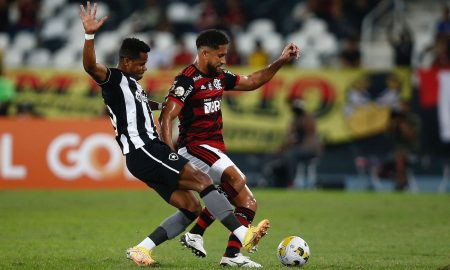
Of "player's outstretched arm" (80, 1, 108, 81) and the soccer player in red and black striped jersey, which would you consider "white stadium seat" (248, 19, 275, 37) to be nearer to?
the soccer player in red and black striped jersey

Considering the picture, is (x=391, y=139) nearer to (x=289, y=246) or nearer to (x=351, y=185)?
(x=351, y=185)

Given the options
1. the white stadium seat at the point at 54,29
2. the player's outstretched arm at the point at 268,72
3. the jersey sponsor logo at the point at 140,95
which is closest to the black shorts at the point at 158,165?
the jersey sponsor logo at the point at 140,95

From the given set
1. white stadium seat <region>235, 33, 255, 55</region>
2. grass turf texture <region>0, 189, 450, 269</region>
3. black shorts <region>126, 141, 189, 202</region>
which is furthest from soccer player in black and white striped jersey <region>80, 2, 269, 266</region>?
white stadium seat <region>235, 33, 255, 55</region>

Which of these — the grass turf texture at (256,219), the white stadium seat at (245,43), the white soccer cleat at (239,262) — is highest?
the white stadium seat at (245,43)

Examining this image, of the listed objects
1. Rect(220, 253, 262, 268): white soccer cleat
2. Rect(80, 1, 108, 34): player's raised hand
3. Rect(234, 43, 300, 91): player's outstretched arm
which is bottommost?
Rect(220, 253, 262, 268): white soccer cleat

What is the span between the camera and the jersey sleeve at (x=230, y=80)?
992cm

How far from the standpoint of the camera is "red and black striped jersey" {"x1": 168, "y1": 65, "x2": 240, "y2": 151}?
31.3 ft

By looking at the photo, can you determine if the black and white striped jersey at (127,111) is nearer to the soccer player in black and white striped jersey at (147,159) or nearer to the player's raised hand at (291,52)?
the soccer player in black and white striped jersey at (147,159)

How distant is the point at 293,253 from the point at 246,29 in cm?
1751

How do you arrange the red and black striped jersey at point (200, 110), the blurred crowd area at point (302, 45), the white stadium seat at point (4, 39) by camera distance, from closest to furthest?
the red and black striped jersey at point (200, 110)
the blurred crowd area at point (302, 45)
the white stadium seat at point (4, 39)

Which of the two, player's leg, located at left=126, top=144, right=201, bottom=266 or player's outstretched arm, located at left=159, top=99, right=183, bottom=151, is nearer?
player's leg, located at left=126, top=144, right=201, bottom=266

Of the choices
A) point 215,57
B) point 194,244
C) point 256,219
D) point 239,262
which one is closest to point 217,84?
point 215,57

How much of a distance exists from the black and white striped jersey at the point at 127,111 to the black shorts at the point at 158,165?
0.27ft

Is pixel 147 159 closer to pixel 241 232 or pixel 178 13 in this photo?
pixel 241 232
